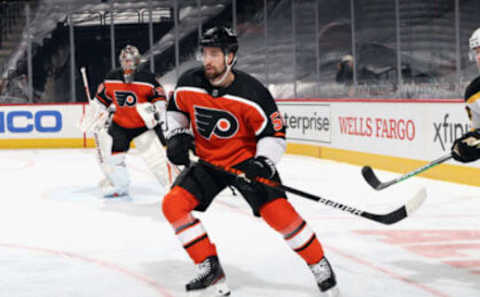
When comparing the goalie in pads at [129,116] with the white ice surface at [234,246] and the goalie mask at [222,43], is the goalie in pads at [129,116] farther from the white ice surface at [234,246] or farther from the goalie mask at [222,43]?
the goalie mask at [222,43]

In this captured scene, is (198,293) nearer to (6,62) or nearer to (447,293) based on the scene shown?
(447,293)

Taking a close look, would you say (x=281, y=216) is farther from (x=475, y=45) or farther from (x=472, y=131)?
(x=475, y=45)

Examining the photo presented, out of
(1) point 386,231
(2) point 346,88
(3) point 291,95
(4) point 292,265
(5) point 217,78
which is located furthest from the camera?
(3) point 291,95

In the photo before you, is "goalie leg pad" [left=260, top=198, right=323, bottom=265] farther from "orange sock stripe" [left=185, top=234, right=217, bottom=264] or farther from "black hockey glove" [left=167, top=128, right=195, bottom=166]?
"black hockey glove" [left=167, top=128, right=195, bottom=166]

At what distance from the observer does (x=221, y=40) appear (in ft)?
11.0

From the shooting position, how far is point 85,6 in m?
15.6

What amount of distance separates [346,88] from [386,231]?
851cm

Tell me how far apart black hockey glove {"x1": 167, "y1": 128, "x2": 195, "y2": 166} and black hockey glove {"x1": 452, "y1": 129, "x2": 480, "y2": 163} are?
4.20 feet

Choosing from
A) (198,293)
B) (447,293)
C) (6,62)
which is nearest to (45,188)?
(198,293)

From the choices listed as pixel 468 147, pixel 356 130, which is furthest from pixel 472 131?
pixel 356 130

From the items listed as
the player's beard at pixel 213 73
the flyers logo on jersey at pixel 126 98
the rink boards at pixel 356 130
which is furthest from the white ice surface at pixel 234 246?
the player's beard at pixel 213 73

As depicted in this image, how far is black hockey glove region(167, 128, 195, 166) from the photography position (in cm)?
349

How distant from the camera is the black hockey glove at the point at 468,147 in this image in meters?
3.72

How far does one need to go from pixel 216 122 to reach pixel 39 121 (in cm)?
1083
